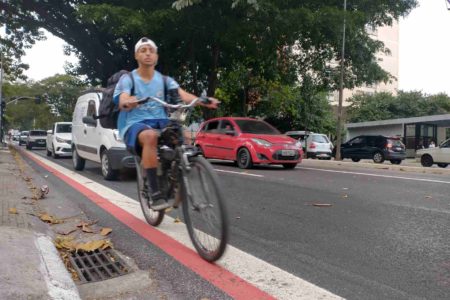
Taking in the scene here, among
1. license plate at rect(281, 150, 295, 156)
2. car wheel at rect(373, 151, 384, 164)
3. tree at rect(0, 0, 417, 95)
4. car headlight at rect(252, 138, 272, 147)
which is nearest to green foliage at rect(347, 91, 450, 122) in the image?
tree at rect(0, 0, 417, 95)

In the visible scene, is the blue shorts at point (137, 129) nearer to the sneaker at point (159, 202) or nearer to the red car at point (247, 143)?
the sneaker at point (159, 202)

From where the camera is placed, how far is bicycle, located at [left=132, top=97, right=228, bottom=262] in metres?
3.53

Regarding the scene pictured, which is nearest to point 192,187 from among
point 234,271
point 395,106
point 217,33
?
point 234,271

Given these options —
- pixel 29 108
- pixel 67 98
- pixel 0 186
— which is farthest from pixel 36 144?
pixel 29 108

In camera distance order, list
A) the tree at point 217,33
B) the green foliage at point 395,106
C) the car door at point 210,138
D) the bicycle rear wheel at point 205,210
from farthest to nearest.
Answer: the green foliage at point 395,106 < the tree at point 217,33 < the car door at point 210,138 < the bicycle rear wheel at point 205,210

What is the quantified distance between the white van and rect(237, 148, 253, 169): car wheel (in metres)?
4.18

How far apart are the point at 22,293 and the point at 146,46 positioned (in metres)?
2.44

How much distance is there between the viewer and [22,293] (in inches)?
106

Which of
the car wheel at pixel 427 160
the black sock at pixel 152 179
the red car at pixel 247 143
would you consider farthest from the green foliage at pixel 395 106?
the black sock at pixel 152 179

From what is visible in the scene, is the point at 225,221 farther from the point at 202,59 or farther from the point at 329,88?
the point at 329,88

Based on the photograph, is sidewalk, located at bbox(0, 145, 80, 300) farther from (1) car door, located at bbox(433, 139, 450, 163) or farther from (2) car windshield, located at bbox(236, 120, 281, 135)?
(1) car door, located at bbox(433, 139, 450, 163)

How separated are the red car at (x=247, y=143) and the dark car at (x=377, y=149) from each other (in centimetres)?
1065

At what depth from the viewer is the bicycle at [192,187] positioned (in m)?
3.53

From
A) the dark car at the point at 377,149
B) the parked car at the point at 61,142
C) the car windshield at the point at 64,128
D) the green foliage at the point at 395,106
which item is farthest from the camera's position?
the green foliage at the point at 395,106
